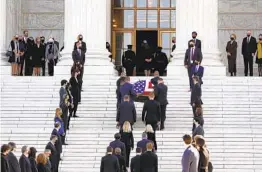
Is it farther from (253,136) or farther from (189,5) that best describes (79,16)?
(253,136)

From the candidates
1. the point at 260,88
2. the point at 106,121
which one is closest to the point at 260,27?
the point at 260,88

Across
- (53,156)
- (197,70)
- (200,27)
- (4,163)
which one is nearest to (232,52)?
(200,27)

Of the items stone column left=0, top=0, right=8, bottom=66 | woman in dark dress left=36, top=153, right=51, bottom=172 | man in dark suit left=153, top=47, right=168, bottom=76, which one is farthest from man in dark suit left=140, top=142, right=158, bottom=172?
stone column left=0, top=0, right=8, bottom=66

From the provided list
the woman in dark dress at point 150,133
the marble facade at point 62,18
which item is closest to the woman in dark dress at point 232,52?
the marble facade at point 62,18

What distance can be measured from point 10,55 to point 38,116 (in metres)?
7.44

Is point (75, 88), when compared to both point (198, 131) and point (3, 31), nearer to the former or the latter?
point (198, 131)

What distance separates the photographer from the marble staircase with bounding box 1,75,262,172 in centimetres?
2527

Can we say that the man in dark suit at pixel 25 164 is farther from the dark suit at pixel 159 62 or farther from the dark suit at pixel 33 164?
the dark suit at pixel 159 62

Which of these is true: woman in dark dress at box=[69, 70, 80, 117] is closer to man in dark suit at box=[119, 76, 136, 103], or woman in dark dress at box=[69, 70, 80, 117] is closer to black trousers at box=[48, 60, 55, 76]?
man in dark suit at box=[119, 76, 136, 103]

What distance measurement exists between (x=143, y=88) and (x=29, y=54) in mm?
9500

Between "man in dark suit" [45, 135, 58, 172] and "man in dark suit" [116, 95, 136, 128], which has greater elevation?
"man in dark suit" [116, 95, 136, 128]

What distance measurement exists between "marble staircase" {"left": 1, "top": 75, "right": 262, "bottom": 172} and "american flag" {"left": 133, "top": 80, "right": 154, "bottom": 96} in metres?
0.85

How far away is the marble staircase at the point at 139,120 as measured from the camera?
82.9 feet

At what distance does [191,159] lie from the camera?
1908 centimetres
